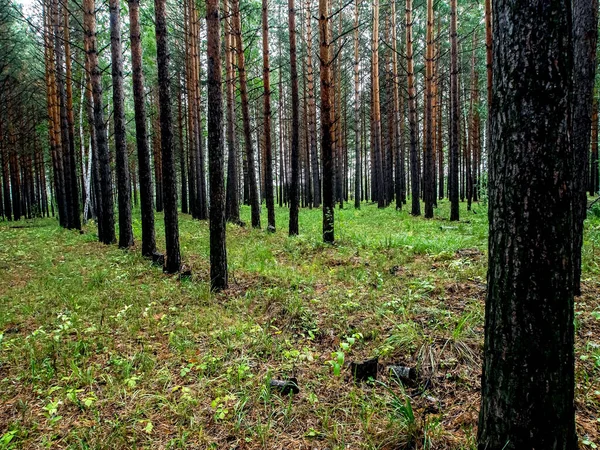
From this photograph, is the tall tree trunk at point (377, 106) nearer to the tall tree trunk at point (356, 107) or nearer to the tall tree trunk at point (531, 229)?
the tall tree trunk at point (356, 107)

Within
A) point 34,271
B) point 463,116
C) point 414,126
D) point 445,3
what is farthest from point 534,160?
point 463,116

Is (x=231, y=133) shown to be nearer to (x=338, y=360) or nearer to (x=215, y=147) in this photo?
(x=215, y=147)

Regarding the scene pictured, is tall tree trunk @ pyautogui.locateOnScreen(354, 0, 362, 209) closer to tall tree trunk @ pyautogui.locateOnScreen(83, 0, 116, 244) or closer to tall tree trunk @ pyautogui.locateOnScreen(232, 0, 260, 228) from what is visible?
tall tree trunk @ pyautogui.locateOnScreen(232, 0, 260, 228)

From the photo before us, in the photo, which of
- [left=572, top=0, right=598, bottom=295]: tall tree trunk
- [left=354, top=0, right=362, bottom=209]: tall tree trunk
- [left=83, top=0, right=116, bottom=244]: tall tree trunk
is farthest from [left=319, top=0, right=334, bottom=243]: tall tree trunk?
[left=354, top=0, right=362, bottom=209]: tall tree trunk

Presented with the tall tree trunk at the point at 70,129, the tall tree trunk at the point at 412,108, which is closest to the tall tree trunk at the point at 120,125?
the tall tree trunk at the point at 70,129

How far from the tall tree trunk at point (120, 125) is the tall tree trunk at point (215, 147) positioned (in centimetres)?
485

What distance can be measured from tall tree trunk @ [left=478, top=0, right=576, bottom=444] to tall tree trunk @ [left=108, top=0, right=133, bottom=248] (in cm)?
971

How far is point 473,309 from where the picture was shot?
4.37 meters

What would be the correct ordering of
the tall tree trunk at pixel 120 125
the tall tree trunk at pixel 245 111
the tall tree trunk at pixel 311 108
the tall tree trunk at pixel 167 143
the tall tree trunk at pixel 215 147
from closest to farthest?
the tall tree trunk at pixel 215 147, the tall tree trunk at pixel 167 143, the tall tree trunk at pixel 120 125, the tall tree trunk at pixel 245 111, the tall tree trunk at pixel 311 108

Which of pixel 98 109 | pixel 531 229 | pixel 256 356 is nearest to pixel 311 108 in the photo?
pixel 98 109

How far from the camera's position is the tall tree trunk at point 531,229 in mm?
1815

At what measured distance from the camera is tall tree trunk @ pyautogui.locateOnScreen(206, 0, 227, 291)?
568 cm

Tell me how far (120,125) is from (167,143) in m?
3.42

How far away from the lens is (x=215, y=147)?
5855mm
